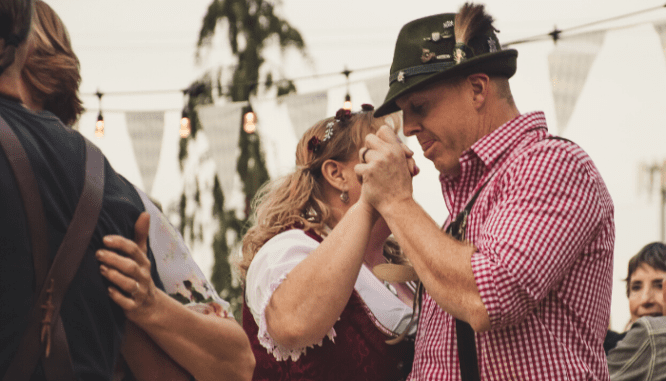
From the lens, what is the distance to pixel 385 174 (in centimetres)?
183

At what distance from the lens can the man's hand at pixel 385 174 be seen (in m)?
1.81

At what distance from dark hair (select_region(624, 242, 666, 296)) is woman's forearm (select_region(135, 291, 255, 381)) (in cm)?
292

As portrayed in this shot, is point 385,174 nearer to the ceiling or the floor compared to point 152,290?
nearer to the ceiling

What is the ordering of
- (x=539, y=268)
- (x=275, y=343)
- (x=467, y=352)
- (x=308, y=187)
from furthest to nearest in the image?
(x=308, y=187) < (x=275, y=343) < (x=467, y=352) < (x=539, y=268)

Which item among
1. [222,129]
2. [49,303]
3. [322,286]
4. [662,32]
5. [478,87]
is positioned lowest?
[222,129]

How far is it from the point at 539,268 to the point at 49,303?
1023 millimetres

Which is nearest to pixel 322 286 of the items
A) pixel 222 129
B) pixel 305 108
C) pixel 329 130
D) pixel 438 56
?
pixel 438 56

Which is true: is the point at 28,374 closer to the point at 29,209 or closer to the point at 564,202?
the point at 29,209

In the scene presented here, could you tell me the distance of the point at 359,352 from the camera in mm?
2088

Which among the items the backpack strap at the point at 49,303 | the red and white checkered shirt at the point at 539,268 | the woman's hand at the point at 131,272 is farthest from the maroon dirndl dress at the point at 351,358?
the backpack strap at the point at 49,303

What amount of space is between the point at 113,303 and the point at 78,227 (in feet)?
0.53

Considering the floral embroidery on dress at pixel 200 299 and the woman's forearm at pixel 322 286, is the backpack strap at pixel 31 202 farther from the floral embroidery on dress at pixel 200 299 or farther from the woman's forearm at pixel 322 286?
the woman's forearm at pixel 322 286

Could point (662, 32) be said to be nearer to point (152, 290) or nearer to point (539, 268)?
point (539, 268)

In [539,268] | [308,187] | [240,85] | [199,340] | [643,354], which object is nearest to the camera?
[199,340]
